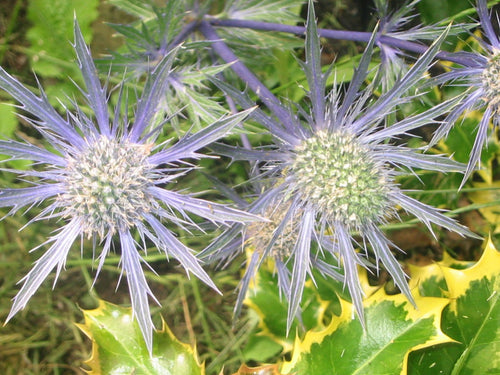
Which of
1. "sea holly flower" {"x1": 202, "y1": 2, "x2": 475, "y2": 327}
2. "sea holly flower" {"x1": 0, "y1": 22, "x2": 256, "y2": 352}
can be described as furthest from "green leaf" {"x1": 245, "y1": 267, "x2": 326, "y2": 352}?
"sea holly flower" {"x1": 0, "y1": 22, "x2": 256, "y2": 352}

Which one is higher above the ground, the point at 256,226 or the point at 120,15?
the point at 120,15

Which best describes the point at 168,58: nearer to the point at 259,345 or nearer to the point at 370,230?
the point at 370,230

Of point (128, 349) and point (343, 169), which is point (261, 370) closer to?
point (128, 349)

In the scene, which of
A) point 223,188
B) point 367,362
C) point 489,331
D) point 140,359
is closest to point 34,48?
point 223,188

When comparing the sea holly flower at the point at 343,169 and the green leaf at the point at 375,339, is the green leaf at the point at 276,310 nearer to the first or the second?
the green leaf at the point at 375,339

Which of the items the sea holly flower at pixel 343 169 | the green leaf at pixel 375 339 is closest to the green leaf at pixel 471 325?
the green leaf at pixel 375 339

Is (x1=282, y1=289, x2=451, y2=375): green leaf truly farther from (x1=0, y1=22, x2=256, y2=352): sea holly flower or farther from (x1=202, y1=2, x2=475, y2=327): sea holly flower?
(x1=0, y1=22, x2=256, y2=352): sea holly flower

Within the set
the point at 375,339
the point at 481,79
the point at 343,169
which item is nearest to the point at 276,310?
the point at 375,339
